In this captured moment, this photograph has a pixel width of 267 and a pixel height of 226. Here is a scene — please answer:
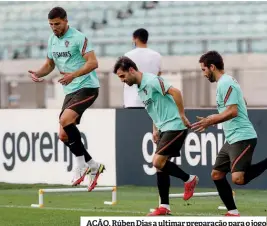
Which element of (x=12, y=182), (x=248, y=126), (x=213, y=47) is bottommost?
(x=12, y=182)

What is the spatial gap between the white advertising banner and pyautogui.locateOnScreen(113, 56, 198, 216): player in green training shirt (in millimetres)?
5178

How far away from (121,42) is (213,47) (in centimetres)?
255

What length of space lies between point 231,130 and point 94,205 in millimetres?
2889

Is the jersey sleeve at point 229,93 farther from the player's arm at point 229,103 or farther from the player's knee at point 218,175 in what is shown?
the player's knee at point 218,175

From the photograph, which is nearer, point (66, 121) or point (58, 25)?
point (58, 25)

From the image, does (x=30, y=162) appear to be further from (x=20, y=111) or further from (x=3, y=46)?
(x=3, y=46)

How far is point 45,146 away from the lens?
631 inches

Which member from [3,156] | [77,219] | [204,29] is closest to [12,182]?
[3,156]

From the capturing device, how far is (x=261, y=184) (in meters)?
13.9

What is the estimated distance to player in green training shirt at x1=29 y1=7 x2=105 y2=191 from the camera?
11.0 meters

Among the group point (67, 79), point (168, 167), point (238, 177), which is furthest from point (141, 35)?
point (238, 177)

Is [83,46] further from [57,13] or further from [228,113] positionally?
[228,113]

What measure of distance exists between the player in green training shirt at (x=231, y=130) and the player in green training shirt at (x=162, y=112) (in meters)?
0.56

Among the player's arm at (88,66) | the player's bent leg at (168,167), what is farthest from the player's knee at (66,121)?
the player's bent leg at (168,167)
